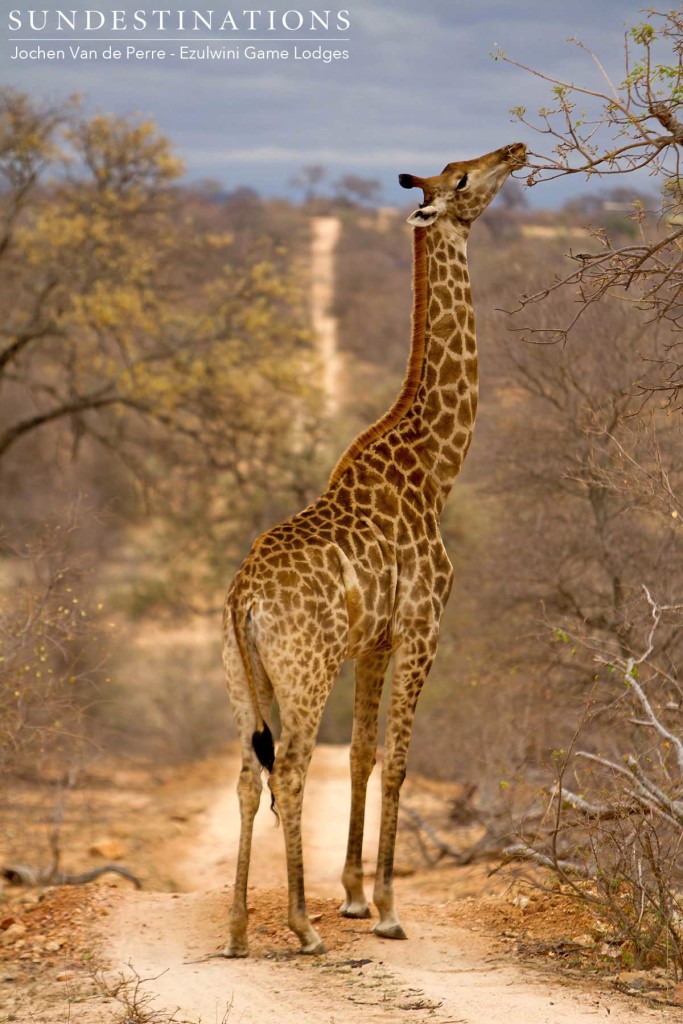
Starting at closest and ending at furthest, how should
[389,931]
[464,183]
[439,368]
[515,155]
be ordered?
[389,931]
[515,155]
[464,183]
[439,368]

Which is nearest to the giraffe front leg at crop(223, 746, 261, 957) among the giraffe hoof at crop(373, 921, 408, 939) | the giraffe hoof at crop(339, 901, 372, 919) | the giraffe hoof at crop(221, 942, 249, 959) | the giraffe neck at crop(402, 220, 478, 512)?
the giraffe hoof at crop(221, 942, 249, 959)

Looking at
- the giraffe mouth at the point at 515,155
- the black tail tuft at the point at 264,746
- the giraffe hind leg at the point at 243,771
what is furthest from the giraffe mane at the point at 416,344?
the black tail tuft at the point at 264,746

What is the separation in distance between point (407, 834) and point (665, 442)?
5085 mm

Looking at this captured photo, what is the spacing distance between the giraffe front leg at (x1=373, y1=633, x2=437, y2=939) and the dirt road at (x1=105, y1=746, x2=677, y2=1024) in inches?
7.2

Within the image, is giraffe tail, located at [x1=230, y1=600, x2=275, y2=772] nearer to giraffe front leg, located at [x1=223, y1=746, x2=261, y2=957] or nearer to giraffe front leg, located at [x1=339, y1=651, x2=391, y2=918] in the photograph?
giraffe front leg, located at [x1=223, y1=746, x2=261, y2=957]

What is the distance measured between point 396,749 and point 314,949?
1153 mm

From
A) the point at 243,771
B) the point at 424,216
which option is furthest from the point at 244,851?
the point at 424,216

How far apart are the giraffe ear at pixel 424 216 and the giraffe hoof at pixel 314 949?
399cm

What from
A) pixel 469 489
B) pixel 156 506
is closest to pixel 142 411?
pixel 156 506

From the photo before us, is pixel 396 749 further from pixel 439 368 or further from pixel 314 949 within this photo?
pixel 439 368

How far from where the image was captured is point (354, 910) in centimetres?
737

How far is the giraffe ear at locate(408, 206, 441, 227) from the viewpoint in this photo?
7184 millimetres

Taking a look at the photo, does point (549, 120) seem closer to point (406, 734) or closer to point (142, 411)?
point (406, 734)

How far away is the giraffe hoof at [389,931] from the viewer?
6.95 meters
